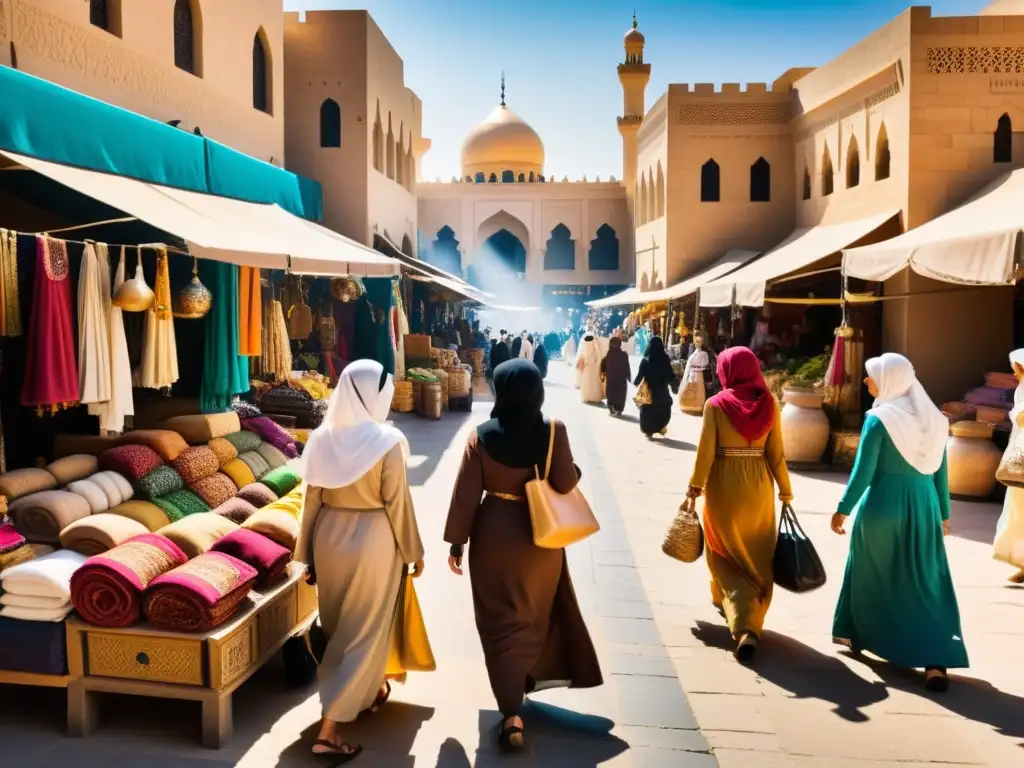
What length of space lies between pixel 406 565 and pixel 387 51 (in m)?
13.9

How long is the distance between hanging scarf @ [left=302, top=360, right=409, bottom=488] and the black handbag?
1843 mm

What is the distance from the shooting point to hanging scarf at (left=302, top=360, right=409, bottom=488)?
9.95 feet

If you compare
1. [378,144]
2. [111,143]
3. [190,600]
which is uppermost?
[378,144]

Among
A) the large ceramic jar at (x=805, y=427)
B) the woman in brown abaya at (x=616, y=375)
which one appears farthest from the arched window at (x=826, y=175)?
the large ceramic jar at (x=805, y=427)

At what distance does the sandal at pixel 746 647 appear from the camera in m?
3.86

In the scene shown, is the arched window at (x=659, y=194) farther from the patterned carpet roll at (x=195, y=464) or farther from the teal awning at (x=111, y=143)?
the patterned carpet roll at (x=195, y=464)

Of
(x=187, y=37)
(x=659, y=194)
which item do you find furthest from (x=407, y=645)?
(x=659, y=194)

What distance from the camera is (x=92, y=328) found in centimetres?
464

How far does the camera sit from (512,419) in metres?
3.10

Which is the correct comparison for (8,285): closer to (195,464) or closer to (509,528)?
(195,464)

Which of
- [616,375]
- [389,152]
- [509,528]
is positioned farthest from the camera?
[389,152]

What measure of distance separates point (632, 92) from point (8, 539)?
27.8 metres

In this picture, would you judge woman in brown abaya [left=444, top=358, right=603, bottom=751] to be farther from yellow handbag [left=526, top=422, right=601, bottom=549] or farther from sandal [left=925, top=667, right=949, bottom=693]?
sandal [left=925, top=667, right=949, bottom=693]

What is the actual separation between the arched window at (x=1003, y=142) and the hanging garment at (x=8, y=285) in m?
10.7
